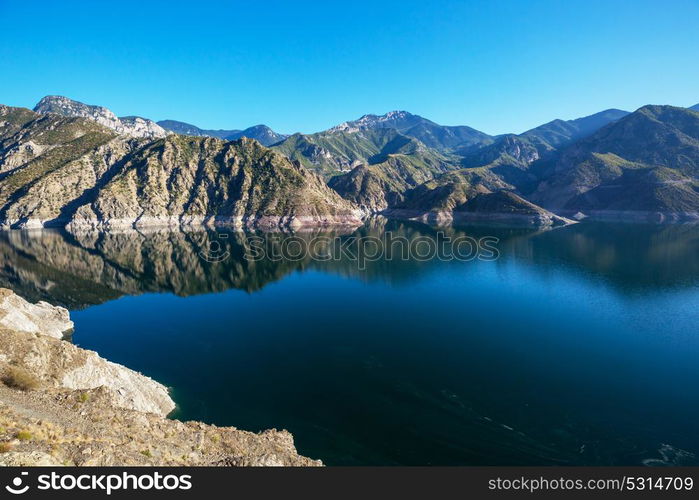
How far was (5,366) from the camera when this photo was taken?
29125 millimetres

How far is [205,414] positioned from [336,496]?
31.1m

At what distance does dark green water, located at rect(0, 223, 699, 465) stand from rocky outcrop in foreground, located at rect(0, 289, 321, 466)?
405 inches

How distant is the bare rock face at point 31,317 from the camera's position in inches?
1891

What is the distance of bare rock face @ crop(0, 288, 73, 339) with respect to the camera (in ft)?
158

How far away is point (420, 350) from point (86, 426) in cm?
4604

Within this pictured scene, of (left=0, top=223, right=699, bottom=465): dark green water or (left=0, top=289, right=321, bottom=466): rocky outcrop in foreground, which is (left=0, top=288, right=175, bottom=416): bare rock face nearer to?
(left=0, top=289, right=321, bottom=466): rocky outcrop in foreground

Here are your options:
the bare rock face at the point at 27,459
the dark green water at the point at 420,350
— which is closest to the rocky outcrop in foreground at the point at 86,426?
the bare rock face at the point at 27,459

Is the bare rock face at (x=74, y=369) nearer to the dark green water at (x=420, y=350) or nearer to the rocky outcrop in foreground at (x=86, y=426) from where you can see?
the rocky outcrop in foreground at (x=86, y=426)

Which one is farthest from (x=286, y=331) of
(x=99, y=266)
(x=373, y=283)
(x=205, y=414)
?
(x=99, y=266)

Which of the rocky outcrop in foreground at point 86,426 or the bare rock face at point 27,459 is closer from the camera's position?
the bare rock face at point 27,459

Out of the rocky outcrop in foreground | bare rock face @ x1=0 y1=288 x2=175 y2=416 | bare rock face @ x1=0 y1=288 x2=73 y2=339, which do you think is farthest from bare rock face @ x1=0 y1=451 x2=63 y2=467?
bare rock face @ x1=0 y1=288 x2=73 y2=339

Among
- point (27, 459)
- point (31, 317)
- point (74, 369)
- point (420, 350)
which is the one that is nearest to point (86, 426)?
point (27, 459)

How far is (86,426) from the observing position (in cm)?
2395

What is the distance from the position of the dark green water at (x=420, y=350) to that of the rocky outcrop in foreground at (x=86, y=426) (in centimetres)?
1029
